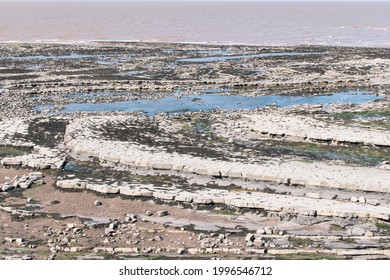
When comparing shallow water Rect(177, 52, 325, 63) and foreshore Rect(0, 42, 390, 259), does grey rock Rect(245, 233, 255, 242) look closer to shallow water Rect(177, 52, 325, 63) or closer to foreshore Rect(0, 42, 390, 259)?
foreshore Rect(0, 42, 390, 259)

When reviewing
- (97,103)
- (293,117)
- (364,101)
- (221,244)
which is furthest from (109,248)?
(364,101)

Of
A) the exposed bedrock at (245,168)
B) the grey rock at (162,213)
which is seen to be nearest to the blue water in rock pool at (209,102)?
the exposed bedrock at (245,168)

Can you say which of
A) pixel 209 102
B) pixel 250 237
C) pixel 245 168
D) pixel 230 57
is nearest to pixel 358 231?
pixel 250 237

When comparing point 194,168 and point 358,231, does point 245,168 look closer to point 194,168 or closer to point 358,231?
point 194,168

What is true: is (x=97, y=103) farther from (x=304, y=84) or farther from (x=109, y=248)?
(x=109, y=248)

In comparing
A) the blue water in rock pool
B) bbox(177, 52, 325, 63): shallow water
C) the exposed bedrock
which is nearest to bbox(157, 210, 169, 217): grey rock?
the exposed bedrock

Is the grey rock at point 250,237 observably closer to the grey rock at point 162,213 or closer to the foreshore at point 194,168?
the foreshore at point 194,168
